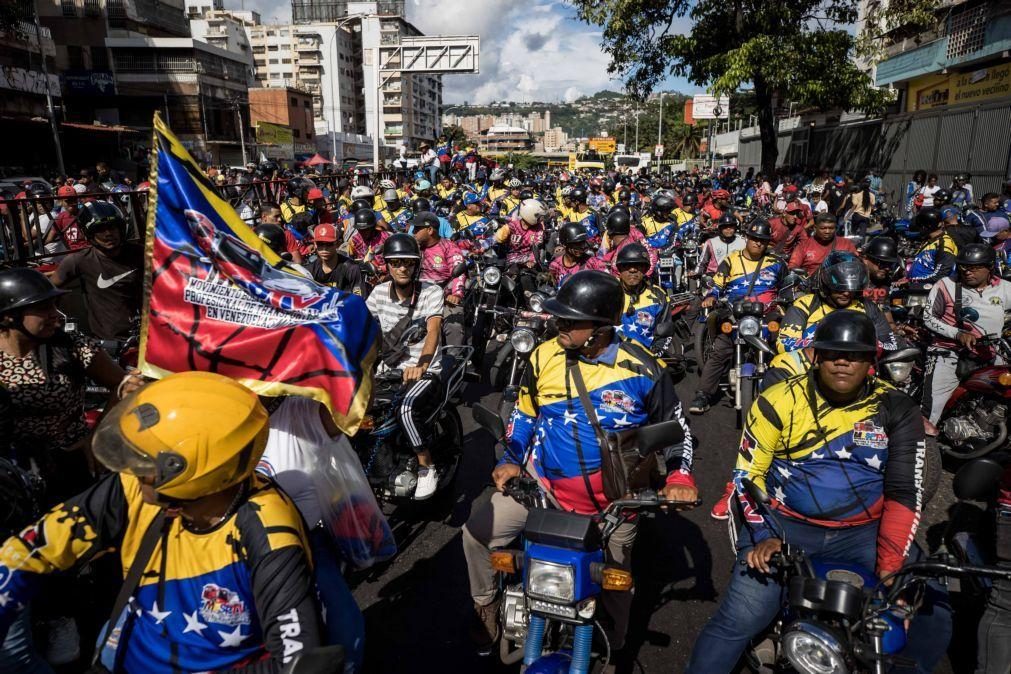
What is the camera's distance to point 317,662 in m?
1.79

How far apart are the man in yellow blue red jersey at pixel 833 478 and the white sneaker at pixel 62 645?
2410mm

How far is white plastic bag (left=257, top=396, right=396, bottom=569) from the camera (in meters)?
2.89

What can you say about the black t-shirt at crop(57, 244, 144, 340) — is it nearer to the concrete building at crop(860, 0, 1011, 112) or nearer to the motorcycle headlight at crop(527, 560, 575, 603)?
the motorcycle headlight at crop(527, 560, 575, 603)

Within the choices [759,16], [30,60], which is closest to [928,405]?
[759,16]

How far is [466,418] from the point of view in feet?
24.2

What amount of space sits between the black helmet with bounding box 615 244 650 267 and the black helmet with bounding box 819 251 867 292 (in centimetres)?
161

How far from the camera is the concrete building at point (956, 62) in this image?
17.7 metres

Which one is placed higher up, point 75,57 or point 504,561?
point 75,57

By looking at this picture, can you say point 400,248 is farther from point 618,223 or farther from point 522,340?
point 618,223

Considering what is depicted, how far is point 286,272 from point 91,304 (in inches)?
116

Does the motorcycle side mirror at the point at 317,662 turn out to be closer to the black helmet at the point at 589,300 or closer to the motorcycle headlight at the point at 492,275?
the black helmet at the point at 589,300

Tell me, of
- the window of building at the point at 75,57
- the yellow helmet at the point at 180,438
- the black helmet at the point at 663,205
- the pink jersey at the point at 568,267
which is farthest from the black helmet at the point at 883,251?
the window of building at the point at 75,57

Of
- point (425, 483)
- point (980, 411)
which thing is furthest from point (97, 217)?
point (980, 411)

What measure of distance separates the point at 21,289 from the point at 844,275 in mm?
4934
